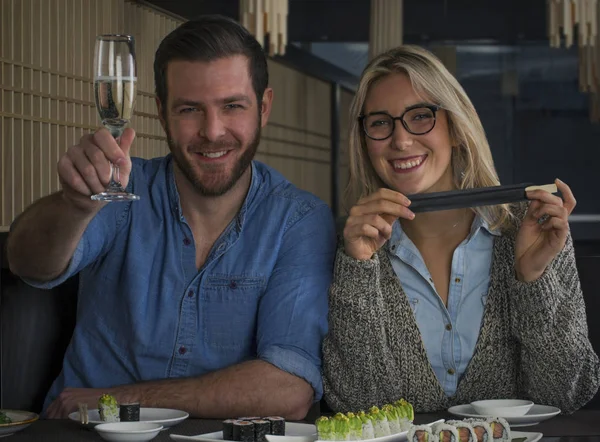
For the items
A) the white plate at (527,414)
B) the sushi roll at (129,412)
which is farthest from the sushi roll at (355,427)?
the sushi roll at (129,412)

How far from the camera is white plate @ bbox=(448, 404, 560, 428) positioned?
1.80 m

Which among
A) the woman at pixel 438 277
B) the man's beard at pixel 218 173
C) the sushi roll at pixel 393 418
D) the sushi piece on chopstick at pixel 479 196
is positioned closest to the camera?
the sushi roll at pixel 393 418

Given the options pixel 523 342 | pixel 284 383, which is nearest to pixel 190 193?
pixel 284 383

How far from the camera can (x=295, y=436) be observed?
5.39 ft

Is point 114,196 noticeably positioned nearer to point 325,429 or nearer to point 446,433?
point 325,429

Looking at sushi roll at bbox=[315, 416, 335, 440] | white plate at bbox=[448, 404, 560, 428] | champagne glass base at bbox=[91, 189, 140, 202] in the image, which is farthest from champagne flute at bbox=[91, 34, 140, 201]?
white plate at bbox=[448, 404, 560, 428]

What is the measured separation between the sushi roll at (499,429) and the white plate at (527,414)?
4.1 inches

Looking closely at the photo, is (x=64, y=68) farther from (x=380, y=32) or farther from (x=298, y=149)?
(x=298, y=149)

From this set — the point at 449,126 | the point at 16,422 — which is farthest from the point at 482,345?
the point at 16,422

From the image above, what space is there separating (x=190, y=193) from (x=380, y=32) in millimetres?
3645

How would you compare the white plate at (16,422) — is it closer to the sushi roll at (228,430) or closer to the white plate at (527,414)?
the sushi roll at (228,430)

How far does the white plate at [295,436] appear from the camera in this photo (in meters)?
1.60

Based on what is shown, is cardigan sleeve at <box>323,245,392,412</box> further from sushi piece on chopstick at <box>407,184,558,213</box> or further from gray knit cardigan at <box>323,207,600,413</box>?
sushi piece on chopstick at <box>407,184,558,213</box>

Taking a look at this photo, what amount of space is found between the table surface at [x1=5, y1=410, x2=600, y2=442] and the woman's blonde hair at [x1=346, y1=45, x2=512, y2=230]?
55 centimetres
